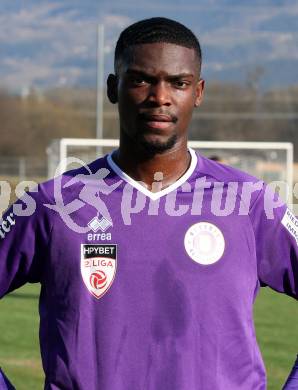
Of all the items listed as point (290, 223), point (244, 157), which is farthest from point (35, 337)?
point (244, 157)

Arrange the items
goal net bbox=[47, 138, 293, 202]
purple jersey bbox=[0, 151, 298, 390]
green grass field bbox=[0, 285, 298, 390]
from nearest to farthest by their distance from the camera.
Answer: purple jersey bbox=[0, 151, 298, 390] < green grass field bbox=[0, 285, 298, 390] < goal net bbox=[47, 138, 293, 202]

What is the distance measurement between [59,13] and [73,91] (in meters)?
68.8

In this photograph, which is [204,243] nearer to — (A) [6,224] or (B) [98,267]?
(B) [98,267]

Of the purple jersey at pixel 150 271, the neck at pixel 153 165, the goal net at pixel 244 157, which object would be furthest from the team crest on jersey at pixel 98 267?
the goal net at pixel 244 157

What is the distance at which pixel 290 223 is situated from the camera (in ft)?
11.5

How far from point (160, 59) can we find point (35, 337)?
767 centimetres

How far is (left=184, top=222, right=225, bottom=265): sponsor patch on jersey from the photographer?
334 centimetres

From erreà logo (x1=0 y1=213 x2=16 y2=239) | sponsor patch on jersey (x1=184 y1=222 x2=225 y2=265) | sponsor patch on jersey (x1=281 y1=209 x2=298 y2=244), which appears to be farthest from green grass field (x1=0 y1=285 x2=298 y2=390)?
sponsor patch on jersey (x1=184 y1=222 x2=225 y2=265)

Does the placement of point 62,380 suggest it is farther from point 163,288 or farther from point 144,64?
point 144,64

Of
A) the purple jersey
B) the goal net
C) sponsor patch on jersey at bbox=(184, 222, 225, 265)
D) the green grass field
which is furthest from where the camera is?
the goal net

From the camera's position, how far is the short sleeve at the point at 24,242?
3412mm

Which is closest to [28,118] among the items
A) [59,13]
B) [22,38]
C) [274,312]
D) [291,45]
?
[291,45]

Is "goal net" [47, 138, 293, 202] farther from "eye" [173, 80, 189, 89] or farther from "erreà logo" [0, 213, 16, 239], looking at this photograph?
"eye" [173, 80, 189, 89]

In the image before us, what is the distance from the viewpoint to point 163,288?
10.8 feet
